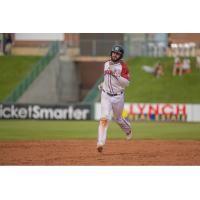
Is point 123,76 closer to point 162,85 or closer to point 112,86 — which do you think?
point 112,86

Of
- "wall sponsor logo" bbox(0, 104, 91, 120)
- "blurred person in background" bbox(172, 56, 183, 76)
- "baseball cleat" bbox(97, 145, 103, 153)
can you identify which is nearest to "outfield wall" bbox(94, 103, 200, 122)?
"blurred person in background" bbox(172, 56, 183, 76)

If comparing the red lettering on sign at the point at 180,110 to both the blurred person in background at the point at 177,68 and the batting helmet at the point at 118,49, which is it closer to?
the blurred person in background at the point at 177,68

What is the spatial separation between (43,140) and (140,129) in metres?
1.89

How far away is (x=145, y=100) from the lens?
17906 millimetres

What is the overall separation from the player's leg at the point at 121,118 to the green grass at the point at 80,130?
0.10m

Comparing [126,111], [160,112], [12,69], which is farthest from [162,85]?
[12,69]

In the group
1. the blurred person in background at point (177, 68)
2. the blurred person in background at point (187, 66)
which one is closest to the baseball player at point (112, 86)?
the blurred person in background at point (187, 66)

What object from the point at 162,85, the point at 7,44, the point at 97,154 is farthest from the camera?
the point at 162,85

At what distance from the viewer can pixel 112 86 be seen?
628 inches

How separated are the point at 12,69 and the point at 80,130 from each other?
1.90 m

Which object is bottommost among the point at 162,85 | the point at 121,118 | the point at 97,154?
the point at 97,154

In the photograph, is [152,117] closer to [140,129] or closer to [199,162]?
[140,129]

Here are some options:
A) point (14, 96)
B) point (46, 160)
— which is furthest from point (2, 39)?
point (46, 160)

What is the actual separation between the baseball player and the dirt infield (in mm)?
345
